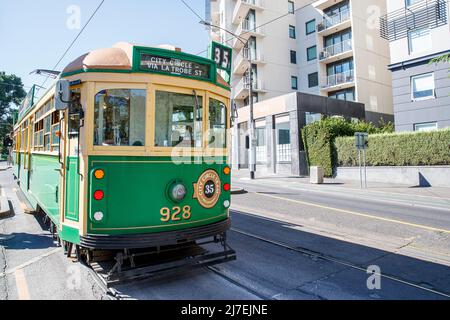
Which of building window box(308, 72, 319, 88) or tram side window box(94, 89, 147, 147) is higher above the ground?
building window box(308, 72, 319, 88)

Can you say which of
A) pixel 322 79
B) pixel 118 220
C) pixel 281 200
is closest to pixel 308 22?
pixel 322 79

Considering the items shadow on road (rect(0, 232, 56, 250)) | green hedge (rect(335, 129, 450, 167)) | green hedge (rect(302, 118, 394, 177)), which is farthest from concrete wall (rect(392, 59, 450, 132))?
shadow on road (rect(0, 232, 56, 250))

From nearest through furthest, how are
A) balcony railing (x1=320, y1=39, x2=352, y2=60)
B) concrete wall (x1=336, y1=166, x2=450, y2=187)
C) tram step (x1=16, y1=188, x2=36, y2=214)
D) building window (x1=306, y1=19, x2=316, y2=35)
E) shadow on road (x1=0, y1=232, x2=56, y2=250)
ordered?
shadow on road (x1=0, y1=232, x2=56, y2=250) → tram step (x1=16, y1=188, x2=36, y2=214) → concrete wall (x1=336, y1=166, x2=450, y2=187) → balcony railing (x1=320, y1=39, x2=352, y2=60) → building window (x1=306, y1=19, x2=316, y2=35)

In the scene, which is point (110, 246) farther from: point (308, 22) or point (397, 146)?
point (308, 22)

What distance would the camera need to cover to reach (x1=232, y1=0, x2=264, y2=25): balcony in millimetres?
35125

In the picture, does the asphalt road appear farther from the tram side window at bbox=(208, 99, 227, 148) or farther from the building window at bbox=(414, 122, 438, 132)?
the building window at bbox=(414, 122, 438, 132)

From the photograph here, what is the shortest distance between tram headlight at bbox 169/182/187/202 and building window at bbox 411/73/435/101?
21270 millimetres

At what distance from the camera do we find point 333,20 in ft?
108

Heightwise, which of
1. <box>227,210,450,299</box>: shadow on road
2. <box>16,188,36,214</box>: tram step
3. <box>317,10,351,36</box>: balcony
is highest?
<box>317,10,351,36</box>: balcony

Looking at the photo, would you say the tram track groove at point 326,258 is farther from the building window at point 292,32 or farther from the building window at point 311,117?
the building window at point 292,32

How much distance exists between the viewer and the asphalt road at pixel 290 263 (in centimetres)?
425

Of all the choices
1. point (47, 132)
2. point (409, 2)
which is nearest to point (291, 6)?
point (409, 2)

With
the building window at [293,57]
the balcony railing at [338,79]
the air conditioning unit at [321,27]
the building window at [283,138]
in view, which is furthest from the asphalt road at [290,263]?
the building window at [293,57]
